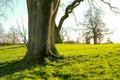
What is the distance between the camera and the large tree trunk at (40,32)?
60.1 feet

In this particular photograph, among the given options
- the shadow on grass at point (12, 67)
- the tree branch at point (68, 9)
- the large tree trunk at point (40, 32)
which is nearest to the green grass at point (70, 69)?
the shadow on grass at point (12, 67)

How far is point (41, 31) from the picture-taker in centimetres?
1842

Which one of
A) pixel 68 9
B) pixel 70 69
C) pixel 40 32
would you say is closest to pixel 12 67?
pixel 40 32

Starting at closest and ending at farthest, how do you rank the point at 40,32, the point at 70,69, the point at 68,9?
the point at 70,69 → the point at 40,32 → the point at 68,9

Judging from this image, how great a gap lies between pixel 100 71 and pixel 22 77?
3.93 m

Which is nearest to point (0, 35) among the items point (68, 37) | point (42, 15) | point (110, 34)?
point (68, 37)

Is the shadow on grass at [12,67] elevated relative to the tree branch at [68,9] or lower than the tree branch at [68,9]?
lower

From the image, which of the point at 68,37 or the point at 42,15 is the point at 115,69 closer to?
the point at 42,15

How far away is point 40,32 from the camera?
18438 mm

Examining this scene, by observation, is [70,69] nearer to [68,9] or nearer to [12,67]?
[12,67]

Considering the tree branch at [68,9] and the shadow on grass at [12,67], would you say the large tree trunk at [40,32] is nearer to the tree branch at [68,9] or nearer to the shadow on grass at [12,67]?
the shadow on grass at [12,67]

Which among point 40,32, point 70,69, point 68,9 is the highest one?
point 68,9

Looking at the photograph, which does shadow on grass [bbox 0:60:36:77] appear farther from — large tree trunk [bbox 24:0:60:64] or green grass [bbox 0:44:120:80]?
large tree trunk [bbox 24:0:60:64]

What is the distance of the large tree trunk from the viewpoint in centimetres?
1831
